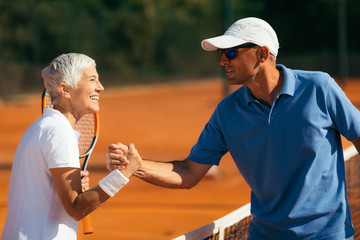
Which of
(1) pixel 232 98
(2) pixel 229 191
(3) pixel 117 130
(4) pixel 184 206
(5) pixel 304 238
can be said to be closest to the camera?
(5) pixel 304 238

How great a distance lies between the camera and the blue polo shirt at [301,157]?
2.60 m

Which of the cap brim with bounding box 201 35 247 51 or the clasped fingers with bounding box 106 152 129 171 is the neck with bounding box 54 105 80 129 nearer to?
the clasped fingers with bounding box 106 152 129 171

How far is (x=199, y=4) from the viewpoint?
148 feet

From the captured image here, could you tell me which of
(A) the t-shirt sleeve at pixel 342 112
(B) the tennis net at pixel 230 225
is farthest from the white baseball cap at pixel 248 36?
(B) the tennis net at pixel 230 225

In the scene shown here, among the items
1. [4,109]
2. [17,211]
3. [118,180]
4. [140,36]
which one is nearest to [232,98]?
[118,180]

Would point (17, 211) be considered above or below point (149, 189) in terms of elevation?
above

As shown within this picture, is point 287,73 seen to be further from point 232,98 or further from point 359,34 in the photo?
point 359,34

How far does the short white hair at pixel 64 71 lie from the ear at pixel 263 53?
76 cm

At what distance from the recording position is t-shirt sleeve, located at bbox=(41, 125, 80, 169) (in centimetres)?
228

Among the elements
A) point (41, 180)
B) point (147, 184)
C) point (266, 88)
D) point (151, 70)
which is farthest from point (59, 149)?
point (151, 70)

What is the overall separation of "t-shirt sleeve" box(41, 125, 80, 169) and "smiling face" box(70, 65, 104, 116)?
0.68ft

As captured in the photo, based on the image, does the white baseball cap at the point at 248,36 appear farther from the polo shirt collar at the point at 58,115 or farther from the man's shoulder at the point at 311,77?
the polo shirt collar at the point at 58,115

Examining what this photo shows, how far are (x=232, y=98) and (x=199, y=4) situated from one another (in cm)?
4308

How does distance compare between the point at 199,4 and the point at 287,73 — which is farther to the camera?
the point at 199,4
